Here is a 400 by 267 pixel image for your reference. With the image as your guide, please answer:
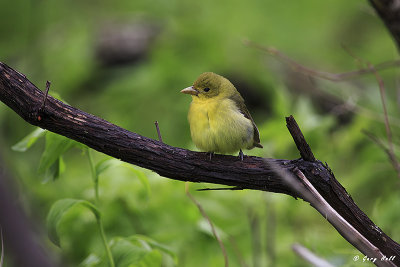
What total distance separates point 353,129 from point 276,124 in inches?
27.7

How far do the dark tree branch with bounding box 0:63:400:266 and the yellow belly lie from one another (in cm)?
59

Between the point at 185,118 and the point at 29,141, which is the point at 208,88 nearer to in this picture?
the point at 29,141

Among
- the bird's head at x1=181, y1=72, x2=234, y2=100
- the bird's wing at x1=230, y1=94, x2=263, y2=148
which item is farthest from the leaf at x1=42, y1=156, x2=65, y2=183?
the bird's wing at x1=230, y1=94, x2=263, y2=148

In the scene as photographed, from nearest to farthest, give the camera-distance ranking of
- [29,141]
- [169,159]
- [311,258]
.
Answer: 1. [169,159]
2. [29,141]
3. [311,258]

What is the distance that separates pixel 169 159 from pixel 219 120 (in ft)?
2.82

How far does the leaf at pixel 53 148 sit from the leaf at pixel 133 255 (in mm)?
486

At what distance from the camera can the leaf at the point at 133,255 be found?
94.2 inches

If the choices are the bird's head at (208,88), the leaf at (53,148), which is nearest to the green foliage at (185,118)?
the leaf at (53,148)

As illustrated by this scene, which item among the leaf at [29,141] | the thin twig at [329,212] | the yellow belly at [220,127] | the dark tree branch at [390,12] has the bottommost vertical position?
the thin twig at [329,212]

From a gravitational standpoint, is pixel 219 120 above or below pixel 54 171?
above

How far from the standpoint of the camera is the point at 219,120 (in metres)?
3.00

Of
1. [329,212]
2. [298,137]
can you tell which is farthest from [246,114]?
[329,212]

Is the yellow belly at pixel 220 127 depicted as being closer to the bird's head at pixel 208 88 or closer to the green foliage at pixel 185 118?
the bird's head at pixel 208 88

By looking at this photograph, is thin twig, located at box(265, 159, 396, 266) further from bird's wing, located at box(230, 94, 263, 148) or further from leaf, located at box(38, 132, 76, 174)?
bird's wing, located at box(230, 94, 263, 148)
